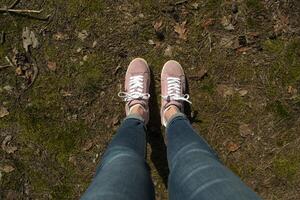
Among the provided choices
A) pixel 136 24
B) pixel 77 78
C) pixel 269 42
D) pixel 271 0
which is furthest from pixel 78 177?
pixel 271 0

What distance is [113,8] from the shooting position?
141 inches

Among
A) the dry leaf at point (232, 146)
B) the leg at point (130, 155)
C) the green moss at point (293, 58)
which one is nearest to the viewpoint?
the leg at point (130, 155)

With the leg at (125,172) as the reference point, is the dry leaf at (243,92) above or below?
below

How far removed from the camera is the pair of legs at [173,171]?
2279 mm

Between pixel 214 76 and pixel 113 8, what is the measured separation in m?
1.06

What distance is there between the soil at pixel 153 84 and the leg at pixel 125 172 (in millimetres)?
674

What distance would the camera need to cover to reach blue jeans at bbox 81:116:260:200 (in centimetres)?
228

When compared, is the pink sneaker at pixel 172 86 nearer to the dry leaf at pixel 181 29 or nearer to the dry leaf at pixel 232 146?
the dry leaf at pixel 181 29

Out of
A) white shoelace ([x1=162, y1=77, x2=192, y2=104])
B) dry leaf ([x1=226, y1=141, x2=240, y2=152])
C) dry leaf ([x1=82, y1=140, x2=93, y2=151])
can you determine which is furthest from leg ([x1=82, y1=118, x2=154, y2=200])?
dry leaf ([x1=226, y1=141, x2=240, y2=152])

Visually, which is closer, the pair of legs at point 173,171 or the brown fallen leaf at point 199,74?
the pair of legs at point 173,171

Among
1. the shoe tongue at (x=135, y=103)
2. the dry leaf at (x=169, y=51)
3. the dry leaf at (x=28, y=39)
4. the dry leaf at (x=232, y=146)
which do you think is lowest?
the dry leaf at (x=232, y=146)

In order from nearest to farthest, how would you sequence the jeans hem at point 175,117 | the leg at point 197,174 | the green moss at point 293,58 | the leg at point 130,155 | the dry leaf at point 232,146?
1. the leg at point 197,174
2. the leg at point 130,155
3. the jeans hem at point 175,117
4. the green moss at point 293,58
5. the dry leaf at point 232,146

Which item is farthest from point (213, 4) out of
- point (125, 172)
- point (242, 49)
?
point (125, 172)

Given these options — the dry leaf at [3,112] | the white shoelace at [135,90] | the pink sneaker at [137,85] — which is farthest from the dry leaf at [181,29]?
the dry leaf at [3,112]
